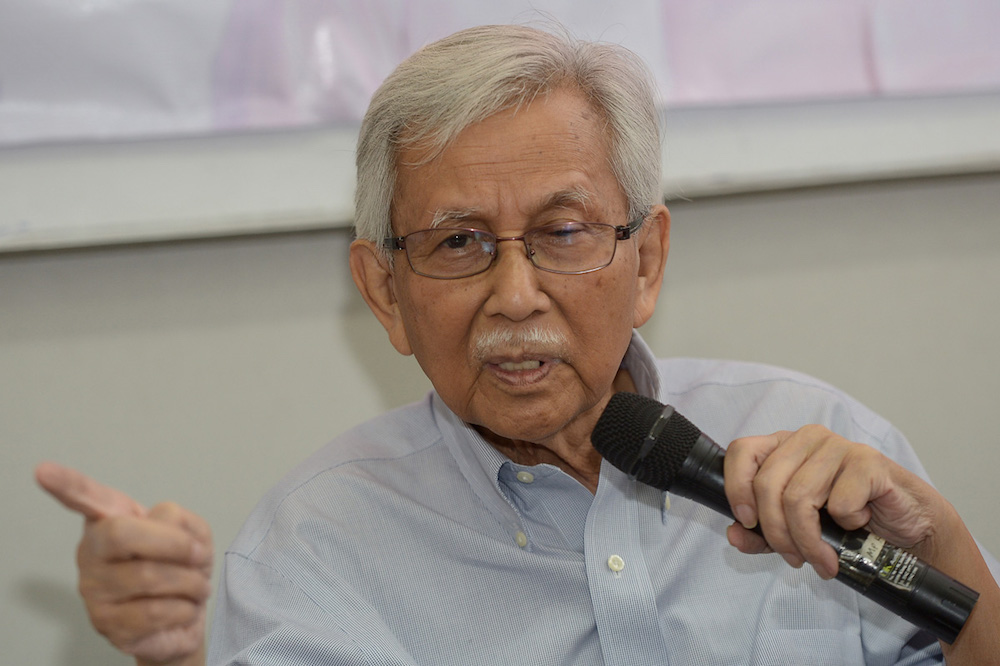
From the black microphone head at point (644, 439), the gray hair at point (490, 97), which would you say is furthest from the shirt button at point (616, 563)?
the gray hair at point (490, 97)

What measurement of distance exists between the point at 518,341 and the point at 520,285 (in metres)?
0.08

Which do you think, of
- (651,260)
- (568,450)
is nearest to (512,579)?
(568,450)

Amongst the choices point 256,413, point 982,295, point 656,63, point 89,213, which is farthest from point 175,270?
point 982,295

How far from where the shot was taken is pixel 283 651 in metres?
1.23

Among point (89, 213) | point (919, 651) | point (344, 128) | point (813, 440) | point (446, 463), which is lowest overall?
point (919, 651)

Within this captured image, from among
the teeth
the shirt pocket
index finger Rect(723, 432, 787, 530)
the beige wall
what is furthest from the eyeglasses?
the shirt pocket

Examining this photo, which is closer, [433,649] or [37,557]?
[433,649]

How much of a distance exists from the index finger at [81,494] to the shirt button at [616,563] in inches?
27.0

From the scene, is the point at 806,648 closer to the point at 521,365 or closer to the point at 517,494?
the point at 517,494

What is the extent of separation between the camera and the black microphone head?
A: 1.04m

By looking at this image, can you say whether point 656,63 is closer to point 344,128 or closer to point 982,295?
point 344,128

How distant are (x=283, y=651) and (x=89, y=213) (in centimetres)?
87

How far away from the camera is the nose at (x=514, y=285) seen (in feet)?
4.27

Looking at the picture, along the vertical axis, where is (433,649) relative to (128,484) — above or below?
below
